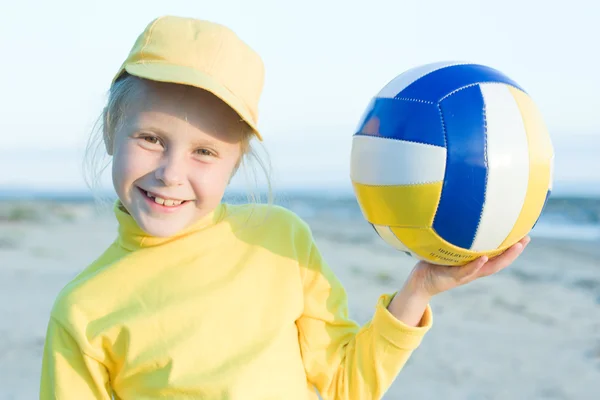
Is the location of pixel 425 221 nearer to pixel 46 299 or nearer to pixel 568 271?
pixel 46 299

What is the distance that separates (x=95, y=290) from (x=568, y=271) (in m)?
7.02

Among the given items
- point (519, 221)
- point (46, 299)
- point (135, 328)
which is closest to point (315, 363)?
point (135, 328)

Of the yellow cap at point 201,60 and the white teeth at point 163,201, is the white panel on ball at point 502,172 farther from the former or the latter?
the white teeth at point 163,201

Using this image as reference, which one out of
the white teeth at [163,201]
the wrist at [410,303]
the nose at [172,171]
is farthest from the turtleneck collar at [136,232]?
the wrist at [410,303]

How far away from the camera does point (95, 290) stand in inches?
94.9

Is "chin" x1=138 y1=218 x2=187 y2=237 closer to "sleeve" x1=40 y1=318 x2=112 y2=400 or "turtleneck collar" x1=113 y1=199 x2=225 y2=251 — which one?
"turtleneck collar" x1=113 y1=199 x2=225 y2=251

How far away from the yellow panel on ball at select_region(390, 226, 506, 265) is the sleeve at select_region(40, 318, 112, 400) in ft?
3.49

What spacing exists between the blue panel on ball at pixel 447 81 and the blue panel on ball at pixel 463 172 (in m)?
0.05

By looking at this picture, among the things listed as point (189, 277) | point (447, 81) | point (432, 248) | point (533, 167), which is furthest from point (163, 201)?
point (533, 167)

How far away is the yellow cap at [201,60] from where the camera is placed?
2252 millimetres

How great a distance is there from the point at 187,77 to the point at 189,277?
0.66m

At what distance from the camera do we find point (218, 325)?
2387 mm

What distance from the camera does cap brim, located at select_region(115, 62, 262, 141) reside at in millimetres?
2209

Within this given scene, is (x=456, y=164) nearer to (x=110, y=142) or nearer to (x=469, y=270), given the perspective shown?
(x=469, y=270)
